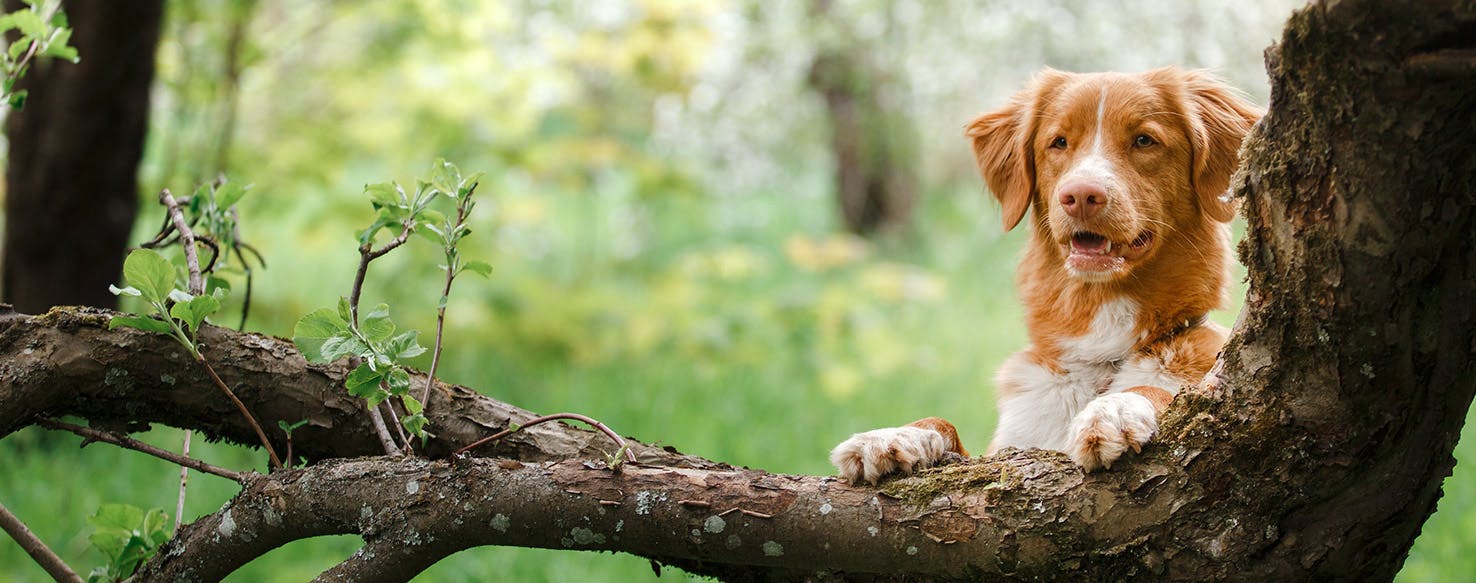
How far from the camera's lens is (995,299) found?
9.58m

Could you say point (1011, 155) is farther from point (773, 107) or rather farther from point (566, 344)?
point (773, 107)

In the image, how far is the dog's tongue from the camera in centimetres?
268

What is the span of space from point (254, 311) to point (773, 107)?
442cm

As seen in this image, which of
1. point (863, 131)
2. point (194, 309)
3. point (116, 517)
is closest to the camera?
point (194, 309)

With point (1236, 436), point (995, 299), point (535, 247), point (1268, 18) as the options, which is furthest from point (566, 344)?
point (1236, 436)

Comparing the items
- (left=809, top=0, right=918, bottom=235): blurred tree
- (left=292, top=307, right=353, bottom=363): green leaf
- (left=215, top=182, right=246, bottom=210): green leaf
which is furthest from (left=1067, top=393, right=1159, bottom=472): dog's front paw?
(left=809, top=0, right=918, bottom=235): blurred tree

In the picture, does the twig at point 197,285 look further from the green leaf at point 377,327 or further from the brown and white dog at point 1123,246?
the brown and white dog at point 1123,246

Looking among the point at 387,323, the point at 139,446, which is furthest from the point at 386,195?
the point at 139,446

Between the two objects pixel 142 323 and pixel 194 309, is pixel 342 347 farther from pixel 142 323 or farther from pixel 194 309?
pixel 142 323

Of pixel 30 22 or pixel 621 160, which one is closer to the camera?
pixel 30 22

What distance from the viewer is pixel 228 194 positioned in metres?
2.45

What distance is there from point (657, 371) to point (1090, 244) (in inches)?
195

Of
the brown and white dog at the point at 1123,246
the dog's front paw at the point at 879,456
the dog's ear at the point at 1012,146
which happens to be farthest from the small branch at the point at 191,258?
the dog's ear at the point at 1012,146

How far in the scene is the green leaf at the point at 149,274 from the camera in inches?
75.2
